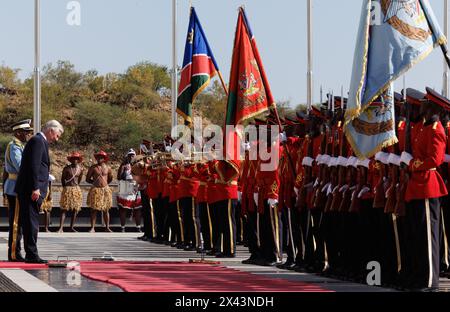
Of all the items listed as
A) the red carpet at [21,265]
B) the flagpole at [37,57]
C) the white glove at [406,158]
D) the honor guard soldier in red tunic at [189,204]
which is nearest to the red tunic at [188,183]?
the honor guard soldier in red tunic at [189,204]

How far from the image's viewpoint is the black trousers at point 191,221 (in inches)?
848

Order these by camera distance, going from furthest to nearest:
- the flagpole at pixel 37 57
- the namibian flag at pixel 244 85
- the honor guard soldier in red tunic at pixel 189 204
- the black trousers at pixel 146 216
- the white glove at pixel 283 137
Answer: the flagpole at pixel 37 57, the black trousers at pixel 146 216, the honor guard soldier in red tunic at pixel 189 204, the namibian flag at pixel 244 85, the white glove at pixel 283 137

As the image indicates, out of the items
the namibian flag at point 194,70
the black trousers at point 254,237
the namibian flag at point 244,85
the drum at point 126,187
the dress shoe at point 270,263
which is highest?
the namibian flag at point 194,70

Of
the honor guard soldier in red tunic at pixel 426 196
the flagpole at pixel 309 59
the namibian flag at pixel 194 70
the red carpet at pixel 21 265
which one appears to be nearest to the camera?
the honor guard soldier in red tunic at pixel 426 196

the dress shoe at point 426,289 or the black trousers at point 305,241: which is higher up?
the black trousers at point 305,241

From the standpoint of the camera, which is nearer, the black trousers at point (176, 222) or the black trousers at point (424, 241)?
the black trousers at point (424, 241)

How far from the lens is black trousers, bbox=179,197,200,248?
Answer: 70.6 ft

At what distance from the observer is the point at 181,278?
13258mm

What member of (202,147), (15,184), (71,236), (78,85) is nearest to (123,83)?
(78,85)

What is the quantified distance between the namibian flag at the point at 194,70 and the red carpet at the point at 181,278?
802cm

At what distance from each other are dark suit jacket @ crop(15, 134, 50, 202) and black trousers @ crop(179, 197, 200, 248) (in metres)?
5.90

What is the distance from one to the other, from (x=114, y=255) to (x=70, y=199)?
950 centimetres

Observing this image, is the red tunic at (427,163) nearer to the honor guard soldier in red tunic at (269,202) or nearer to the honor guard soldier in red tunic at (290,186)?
the honor guard soldier in red tunic at (290,186)

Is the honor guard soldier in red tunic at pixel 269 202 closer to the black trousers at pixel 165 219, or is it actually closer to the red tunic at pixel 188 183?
the red tunic at pixel 188 183
